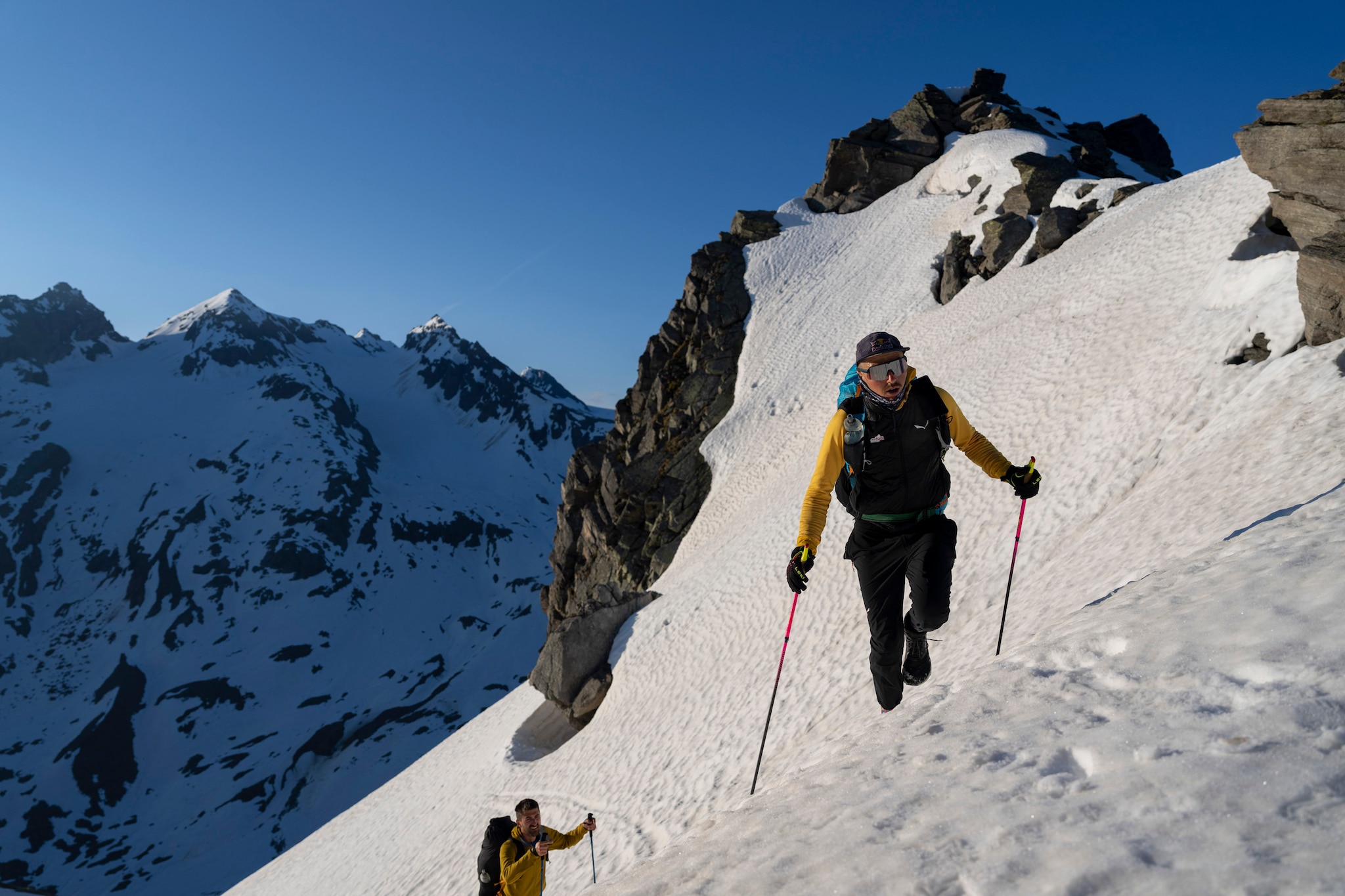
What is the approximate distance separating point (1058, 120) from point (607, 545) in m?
53.0

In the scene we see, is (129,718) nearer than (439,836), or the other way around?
(439,836)

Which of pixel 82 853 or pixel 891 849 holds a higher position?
pixel 82 853

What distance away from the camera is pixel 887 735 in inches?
171

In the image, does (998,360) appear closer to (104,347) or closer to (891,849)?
(891,849)

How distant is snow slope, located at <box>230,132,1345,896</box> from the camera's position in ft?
8.63

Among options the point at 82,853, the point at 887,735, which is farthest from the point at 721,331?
the point at 82,853

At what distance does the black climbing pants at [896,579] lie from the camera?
511cm

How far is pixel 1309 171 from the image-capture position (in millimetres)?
10164

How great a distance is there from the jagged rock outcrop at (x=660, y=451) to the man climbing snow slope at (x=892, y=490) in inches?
828

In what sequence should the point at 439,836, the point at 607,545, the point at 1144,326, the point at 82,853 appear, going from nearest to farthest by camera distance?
the point at 1144,326, the point at 439,836, the point at 607,545, the point at 82,853

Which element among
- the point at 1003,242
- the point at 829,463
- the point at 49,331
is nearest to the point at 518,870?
the point at 829,463

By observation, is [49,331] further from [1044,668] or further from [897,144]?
[1044,668]

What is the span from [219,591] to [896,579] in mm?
152098

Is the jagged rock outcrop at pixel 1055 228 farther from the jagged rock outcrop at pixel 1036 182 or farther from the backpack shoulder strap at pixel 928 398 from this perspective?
the backpack shoulder strap at pixel 928 398
